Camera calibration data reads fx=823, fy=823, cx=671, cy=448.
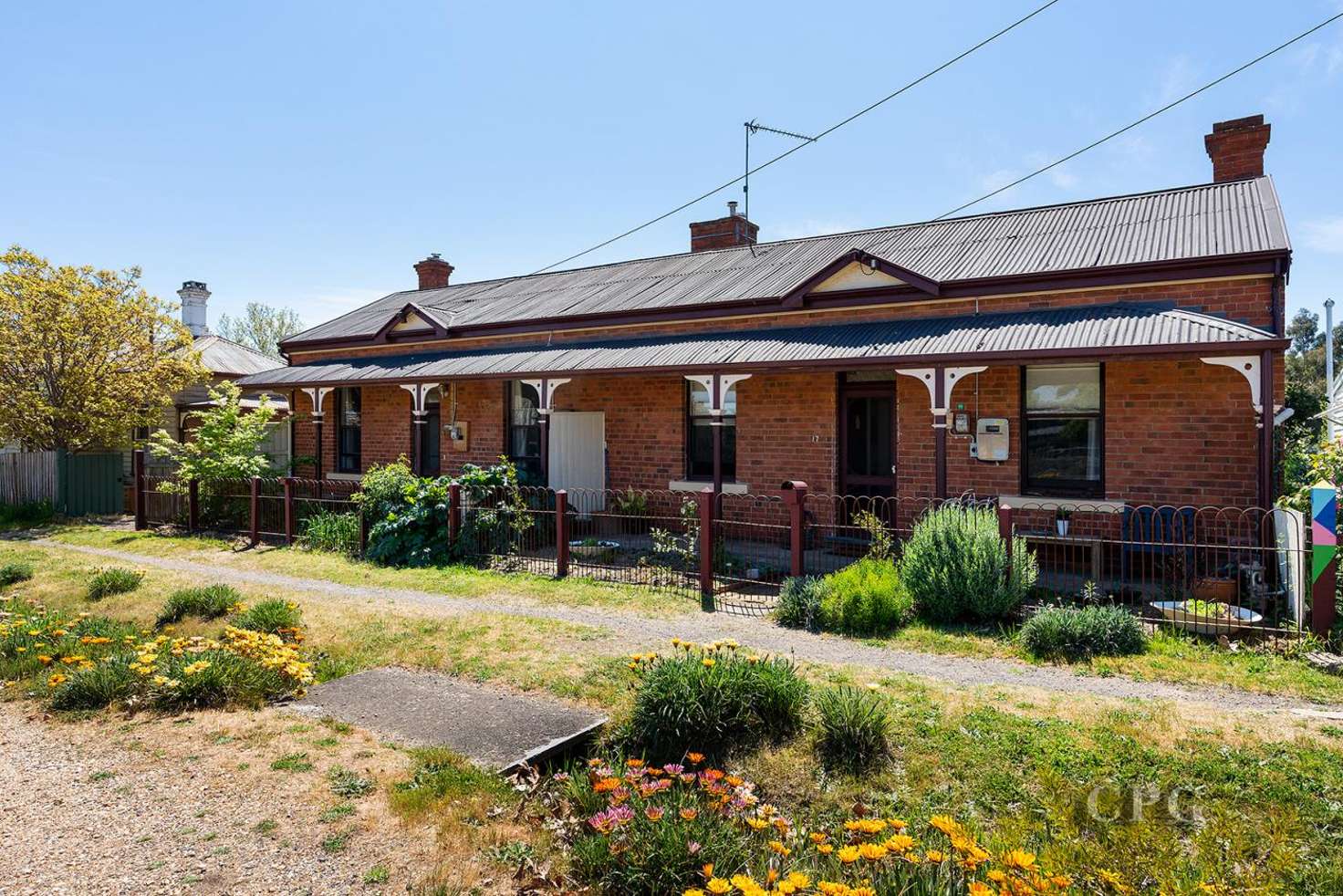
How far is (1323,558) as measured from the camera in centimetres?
699

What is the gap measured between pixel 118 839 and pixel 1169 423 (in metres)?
11.4

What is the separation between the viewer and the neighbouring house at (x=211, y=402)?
2061cm

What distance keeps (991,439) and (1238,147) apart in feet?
23.0

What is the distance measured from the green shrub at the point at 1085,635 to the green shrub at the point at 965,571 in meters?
0.79

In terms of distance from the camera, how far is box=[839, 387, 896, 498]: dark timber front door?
12750 millimetres

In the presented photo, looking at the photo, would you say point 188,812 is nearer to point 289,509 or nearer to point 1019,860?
point 1019,860

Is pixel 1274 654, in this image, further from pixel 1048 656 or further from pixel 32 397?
→ pixel 32 397

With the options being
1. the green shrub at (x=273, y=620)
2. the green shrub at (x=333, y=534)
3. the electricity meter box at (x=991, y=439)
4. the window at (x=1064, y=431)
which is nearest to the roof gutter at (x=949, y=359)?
the window at (x=1064, y=431)

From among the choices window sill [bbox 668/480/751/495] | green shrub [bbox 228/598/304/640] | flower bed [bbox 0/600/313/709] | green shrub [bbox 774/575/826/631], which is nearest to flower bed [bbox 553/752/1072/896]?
flower bed [bbox 0/600/313/709]

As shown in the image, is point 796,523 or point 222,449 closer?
point 796,523

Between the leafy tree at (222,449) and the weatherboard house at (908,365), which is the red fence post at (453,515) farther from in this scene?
the leafy tree at (222,449)

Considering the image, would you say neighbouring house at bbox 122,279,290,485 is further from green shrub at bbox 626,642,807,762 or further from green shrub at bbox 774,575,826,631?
green shrub at bbox 626,642,807,762

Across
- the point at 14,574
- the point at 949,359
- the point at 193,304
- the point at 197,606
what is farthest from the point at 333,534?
the point at 193,304

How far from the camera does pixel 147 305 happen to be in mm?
19984
